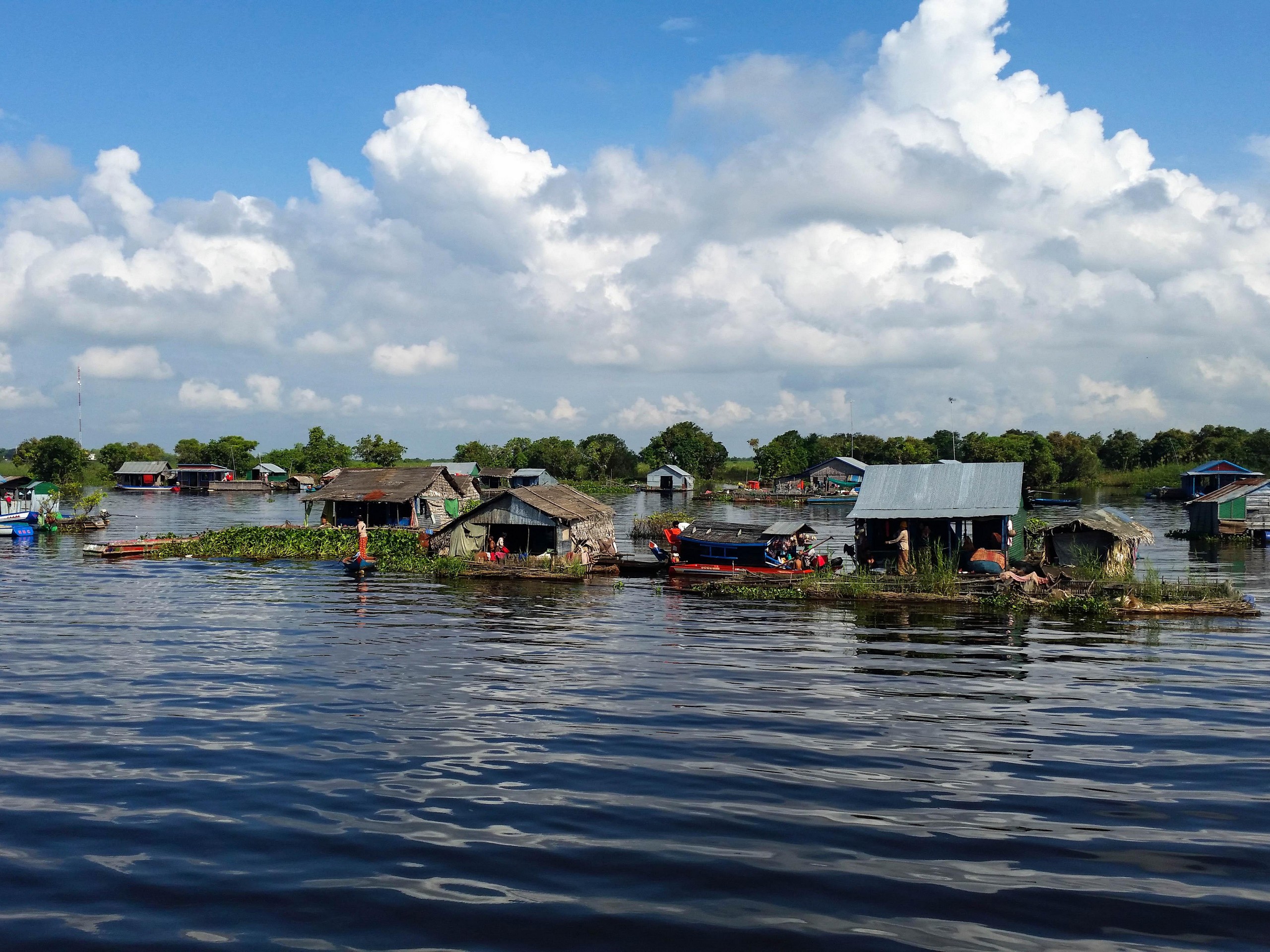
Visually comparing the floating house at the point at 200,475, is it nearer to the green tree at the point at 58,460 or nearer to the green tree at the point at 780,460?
the green tree at the point at 58,460

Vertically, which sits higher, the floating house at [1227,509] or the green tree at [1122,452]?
the green tree at [1122,452]

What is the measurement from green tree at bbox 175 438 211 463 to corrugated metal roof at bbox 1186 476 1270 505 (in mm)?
108057

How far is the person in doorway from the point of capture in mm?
29562

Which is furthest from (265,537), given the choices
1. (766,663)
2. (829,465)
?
(829,465)

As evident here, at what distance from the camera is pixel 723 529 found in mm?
36188

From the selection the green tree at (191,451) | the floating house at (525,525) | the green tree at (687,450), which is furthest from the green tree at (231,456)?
the floating house at (525,525)

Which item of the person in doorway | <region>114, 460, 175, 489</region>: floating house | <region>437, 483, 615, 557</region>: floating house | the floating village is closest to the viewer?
the floating village

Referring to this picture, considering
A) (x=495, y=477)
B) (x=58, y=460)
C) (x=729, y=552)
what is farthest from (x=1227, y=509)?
(x=58, y=460)

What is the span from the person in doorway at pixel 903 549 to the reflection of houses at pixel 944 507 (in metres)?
0.43

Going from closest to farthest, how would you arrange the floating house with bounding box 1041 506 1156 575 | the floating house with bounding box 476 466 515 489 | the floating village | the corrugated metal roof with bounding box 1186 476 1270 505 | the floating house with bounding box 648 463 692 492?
the floating village
the floating house with bounding box 1041 506 1156 575
the corrugated metal roof with bounding box 1186 476 1270 505
the floating house with bounding box 476 466 515 489
the floating house with bounding box 648 463 692 492

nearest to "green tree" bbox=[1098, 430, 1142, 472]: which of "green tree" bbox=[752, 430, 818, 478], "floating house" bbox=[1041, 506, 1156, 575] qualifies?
"green tree" bbox=[752, 430, 818, 478]

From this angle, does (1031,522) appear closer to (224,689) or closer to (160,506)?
(224,689)

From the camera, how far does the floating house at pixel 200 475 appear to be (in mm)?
106750

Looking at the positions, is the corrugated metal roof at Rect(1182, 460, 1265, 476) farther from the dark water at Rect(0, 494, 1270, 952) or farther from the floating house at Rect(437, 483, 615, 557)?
the floating house at Rect(437, 483, 615, 557)
